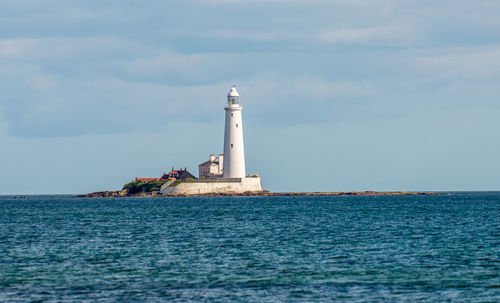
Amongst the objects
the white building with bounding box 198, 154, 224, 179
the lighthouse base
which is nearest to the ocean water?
the lighthouse base

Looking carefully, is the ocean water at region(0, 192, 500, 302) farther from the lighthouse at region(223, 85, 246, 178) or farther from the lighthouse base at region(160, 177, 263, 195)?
the lighthouse base at region(160, 177, 263, 195)

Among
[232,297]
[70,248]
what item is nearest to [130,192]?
[70,248]

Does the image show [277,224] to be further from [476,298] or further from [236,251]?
[476,298]

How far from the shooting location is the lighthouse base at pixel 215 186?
154875 millimetres

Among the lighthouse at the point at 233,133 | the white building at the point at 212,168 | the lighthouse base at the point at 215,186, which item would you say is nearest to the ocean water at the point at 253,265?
the lighthouse at the point at 233,133

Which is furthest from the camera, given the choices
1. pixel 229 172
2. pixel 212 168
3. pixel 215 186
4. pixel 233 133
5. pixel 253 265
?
pixel 212 168

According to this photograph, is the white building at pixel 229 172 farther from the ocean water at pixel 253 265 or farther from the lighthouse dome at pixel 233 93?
the ocean water at pixel 253 265

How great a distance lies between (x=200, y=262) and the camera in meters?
37.6

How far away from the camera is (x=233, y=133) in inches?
5595

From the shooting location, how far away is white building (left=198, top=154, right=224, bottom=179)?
163 m

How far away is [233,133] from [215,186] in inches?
782

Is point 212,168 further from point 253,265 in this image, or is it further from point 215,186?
point 253,265

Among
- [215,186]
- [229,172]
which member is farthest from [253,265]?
[215,186]

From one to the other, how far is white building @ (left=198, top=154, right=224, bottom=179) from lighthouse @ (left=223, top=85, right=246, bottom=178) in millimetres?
15600
